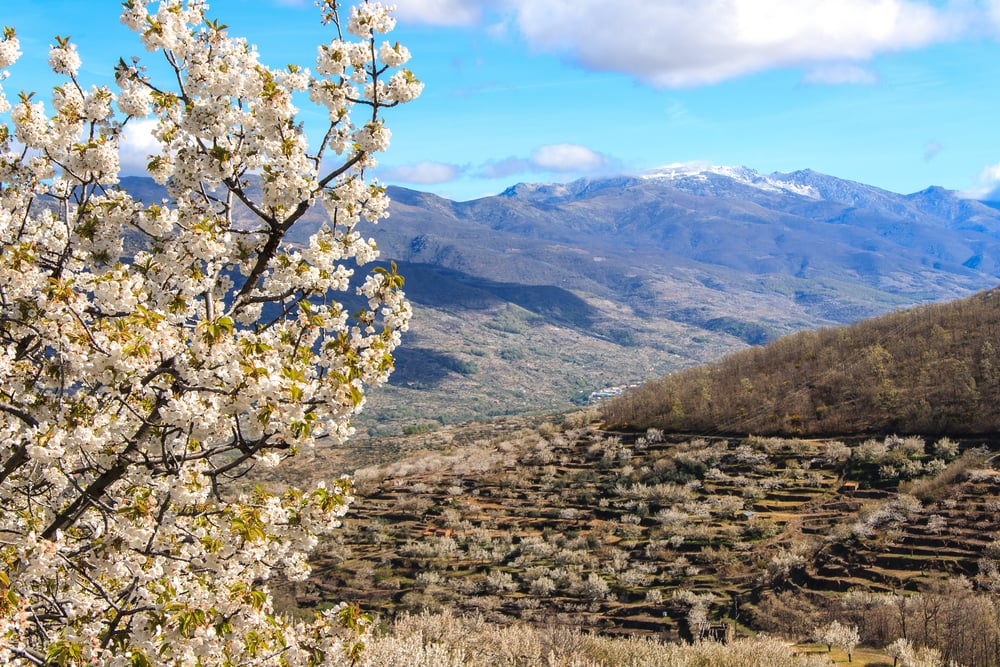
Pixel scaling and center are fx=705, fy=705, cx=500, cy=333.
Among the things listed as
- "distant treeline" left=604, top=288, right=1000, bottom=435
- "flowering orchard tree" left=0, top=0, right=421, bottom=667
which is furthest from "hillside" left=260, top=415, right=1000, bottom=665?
"flowering orchard tree" left=0, top=0, right=421, bottom=667

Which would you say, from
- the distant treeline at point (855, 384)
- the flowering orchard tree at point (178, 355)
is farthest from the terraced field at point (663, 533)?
the flowering orchard tree at point (178, 355)

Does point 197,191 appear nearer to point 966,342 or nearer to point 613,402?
point 966,342

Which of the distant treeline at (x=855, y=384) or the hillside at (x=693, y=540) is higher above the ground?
the distant treeline at (x=855, y=384)

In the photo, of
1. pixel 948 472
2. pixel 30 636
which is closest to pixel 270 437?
pixel 30 636

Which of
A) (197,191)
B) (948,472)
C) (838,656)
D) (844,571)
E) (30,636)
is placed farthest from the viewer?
(948,472)

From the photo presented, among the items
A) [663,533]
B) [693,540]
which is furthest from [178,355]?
[663,533]

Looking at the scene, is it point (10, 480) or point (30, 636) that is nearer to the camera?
point (30, 636)

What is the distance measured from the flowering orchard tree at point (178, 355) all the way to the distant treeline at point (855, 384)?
140ft

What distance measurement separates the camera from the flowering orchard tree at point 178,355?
5156 millimetres

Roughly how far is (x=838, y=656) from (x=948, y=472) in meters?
21.6

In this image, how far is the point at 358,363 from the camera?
6.45 m

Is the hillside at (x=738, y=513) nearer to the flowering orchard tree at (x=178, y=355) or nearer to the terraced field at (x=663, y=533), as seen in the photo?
the terraced field at (x=663, y=533)

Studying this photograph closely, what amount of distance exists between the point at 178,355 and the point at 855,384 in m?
51.7

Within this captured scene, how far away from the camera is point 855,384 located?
4912 centimetres
